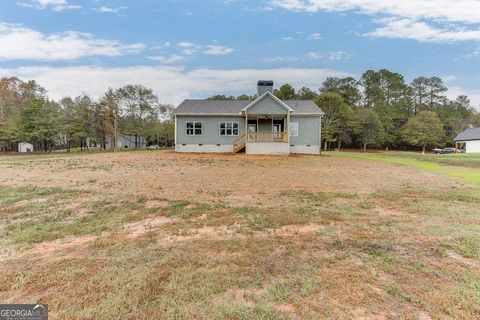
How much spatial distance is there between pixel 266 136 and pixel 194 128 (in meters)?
6.85

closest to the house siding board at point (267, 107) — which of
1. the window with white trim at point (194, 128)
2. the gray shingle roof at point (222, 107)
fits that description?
the gray shingle roof at point (222, 107)

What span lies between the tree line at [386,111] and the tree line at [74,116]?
48.1ft

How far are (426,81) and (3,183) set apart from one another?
7338 centimetres

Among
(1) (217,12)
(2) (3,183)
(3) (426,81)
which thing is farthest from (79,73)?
(3) (426,81)

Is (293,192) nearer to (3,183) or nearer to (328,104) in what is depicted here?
(3,183)

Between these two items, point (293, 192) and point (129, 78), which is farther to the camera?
point (129, 78)

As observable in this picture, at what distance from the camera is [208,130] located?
24.5 metres

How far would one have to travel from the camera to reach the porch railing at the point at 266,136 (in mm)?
22484

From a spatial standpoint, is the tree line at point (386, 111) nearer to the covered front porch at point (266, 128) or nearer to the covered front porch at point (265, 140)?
the covered front porch at point (266, 128)

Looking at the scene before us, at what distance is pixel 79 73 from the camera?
1385 inches

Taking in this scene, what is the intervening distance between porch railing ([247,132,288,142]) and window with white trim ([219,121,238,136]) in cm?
227

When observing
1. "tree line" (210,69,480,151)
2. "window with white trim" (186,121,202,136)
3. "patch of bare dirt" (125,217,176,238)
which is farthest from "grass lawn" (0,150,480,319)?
"tree line" (210,69,480,151)

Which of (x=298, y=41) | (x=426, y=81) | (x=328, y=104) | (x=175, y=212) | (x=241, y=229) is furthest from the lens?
(x=426, y=81)

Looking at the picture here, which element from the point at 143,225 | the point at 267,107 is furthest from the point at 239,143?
the point at 143,225
